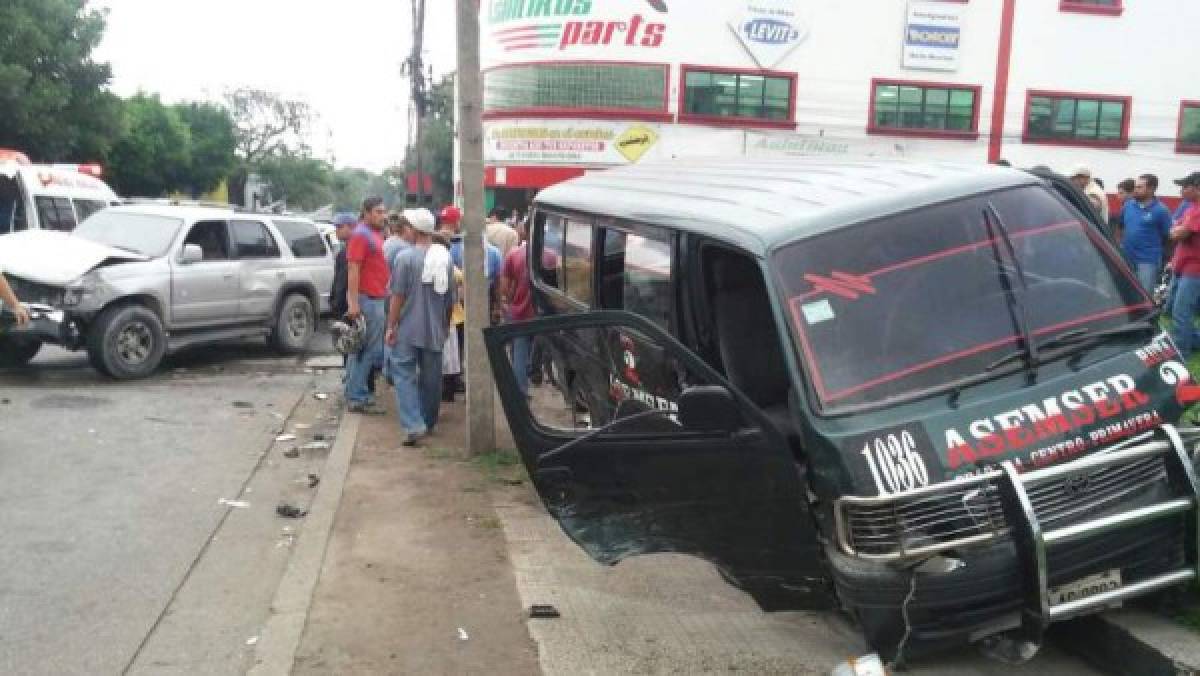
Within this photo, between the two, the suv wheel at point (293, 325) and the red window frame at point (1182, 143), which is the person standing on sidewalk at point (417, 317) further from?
the red window frame at point (1182, 143)

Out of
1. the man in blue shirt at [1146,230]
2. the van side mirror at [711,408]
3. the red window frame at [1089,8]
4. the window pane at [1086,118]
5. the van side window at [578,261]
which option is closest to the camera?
the van side mirror at [711,408]

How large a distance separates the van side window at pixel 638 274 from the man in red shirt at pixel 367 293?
3.60 metres

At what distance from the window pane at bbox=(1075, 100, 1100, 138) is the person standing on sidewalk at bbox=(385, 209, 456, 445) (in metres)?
29.0

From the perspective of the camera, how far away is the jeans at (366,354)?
29.1 ft

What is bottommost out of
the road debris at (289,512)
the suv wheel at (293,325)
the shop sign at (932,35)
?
the suv wheel at (293,325)

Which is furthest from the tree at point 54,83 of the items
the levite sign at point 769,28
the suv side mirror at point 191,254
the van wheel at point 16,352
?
the levite sign at point 769,28

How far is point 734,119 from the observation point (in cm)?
3022

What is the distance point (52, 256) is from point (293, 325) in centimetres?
320

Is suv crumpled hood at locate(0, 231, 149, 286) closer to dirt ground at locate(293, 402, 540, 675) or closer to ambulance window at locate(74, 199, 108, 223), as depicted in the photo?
dirt ground at locate(293, 402, 540, 675)

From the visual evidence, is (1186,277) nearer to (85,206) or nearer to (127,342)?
(127,342)

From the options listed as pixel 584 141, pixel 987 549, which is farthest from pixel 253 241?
pixel 584 141

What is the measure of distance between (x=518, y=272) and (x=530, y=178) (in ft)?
71.9

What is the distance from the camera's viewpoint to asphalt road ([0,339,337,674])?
435 centimetres

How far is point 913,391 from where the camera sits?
3.71 meters
